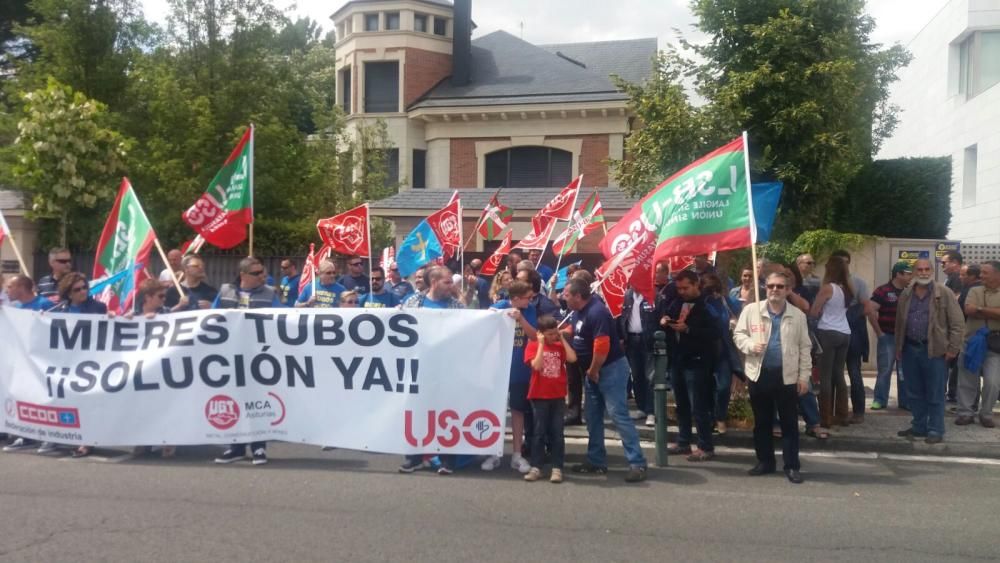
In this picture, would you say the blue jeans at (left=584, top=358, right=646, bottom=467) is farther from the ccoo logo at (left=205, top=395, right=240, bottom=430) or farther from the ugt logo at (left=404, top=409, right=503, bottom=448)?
the ccoo logo at (left=205, top=395, right=240, bottom=430)

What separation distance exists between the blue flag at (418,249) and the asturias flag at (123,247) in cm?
431

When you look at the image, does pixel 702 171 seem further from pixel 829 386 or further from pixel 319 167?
pixel 319 167

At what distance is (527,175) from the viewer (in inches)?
1195

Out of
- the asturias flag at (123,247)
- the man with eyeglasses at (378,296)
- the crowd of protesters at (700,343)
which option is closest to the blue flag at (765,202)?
the crowd of protesters at (700,343)

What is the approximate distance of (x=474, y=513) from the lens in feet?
22.3

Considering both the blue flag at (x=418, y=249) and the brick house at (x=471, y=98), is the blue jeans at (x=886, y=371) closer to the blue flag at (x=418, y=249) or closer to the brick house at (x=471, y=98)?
the blue flag at (x=418, y=249)

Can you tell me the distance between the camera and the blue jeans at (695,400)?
28.6 feet

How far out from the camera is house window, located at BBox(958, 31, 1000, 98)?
1060 inches

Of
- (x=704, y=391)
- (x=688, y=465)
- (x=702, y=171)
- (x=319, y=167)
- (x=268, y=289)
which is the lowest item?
(x=688, y=465)

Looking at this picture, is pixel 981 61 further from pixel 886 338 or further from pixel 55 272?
pixel 55 272

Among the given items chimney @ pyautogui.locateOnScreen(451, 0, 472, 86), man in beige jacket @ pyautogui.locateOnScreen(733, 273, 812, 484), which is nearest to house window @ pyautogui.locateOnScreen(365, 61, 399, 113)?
chimney @ pyautogui.locateOnScreen(451, 0, 472, 86)

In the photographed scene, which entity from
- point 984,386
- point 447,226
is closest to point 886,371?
point 984,386

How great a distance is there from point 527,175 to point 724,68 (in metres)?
14.8

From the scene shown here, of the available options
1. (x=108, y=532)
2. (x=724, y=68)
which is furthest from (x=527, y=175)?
(x=108, y=532)
